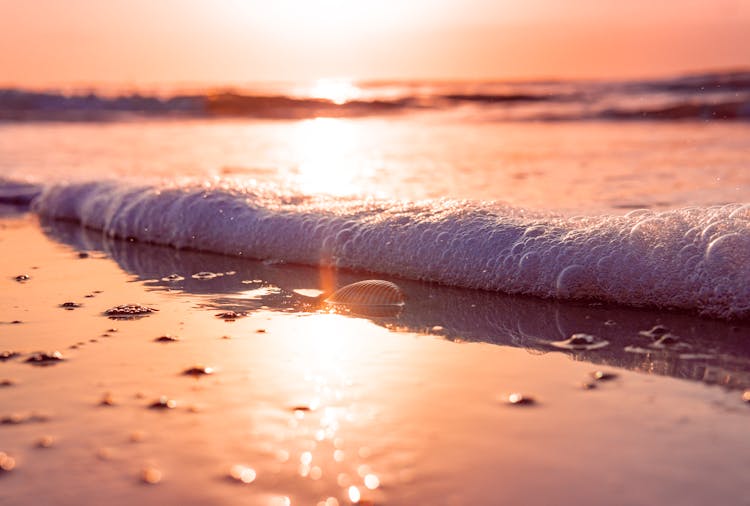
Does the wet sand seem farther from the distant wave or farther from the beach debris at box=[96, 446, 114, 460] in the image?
the distant wave

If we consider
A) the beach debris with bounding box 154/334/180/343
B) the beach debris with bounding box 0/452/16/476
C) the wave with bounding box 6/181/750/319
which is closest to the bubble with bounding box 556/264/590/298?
the wave with bounding box 6/181/750/319

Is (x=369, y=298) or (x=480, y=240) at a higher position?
(x=480, y=240)

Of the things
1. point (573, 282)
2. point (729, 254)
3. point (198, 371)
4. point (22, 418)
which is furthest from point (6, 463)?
point (729, 254)

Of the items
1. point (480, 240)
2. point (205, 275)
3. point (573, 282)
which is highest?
point (480, 240)

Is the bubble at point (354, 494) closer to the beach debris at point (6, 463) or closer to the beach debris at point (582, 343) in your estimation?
the beach debris at point (6, 463)

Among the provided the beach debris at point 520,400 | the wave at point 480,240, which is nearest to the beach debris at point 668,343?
the wave at point 480,240

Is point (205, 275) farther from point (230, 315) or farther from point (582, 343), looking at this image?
point (582, 343)

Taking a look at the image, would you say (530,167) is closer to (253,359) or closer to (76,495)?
(253,359)
